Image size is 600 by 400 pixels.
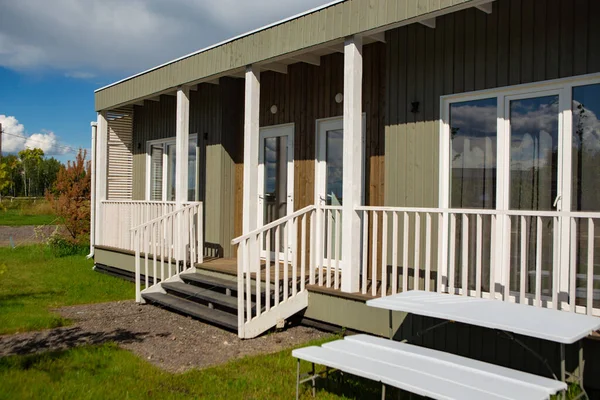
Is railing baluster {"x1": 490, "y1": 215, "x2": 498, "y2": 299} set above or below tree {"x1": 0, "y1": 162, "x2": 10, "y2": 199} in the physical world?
below

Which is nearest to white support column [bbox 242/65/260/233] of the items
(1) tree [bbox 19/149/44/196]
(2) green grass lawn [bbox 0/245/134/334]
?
(2) green grass lawn [bbox 0/245/134/334]

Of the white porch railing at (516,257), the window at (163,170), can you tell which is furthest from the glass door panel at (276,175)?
the white porch railing at (516,257)

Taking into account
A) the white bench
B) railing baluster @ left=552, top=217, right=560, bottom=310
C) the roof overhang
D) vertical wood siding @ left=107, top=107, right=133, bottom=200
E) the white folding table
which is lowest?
the white bench

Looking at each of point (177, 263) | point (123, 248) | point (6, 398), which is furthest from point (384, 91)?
point (123, 248)

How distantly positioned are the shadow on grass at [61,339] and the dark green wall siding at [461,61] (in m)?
3.10

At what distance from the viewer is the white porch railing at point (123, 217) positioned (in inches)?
321

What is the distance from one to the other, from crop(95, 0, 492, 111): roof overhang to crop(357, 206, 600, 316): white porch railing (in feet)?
5.54

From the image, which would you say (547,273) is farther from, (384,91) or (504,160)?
(384,91)

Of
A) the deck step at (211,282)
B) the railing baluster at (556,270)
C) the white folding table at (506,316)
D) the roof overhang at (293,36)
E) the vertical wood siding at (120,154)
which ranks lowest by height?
the deck step at (211,282)

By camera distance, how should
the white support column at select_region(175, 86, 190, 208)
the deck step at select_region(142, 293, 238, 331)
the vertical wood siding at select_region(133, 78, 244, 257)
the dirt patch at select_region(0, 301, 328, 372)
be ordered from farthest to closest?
the vertical wood siding at select_region(133, 78, 244, 257) < the white support column at select_region(175, 86, 190, 208) < the deck step at select_region(142, 293, 238, 331) < the dirt patch at select_region(0, 301, 328, 372)

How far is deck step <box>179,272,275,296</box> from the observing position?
5.92 meters

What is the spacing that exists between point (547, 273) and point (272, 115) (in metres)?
4.31

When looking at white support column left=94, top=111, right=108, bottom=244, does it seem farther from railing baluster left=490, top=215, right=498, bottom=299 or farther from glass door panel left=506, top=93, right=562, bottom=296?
railing baluster left=490, top=215, right=498, bottom=299

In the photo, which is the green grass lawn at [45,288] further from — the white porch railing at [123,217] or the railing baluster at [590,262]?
the railing baluster at [590,262]
